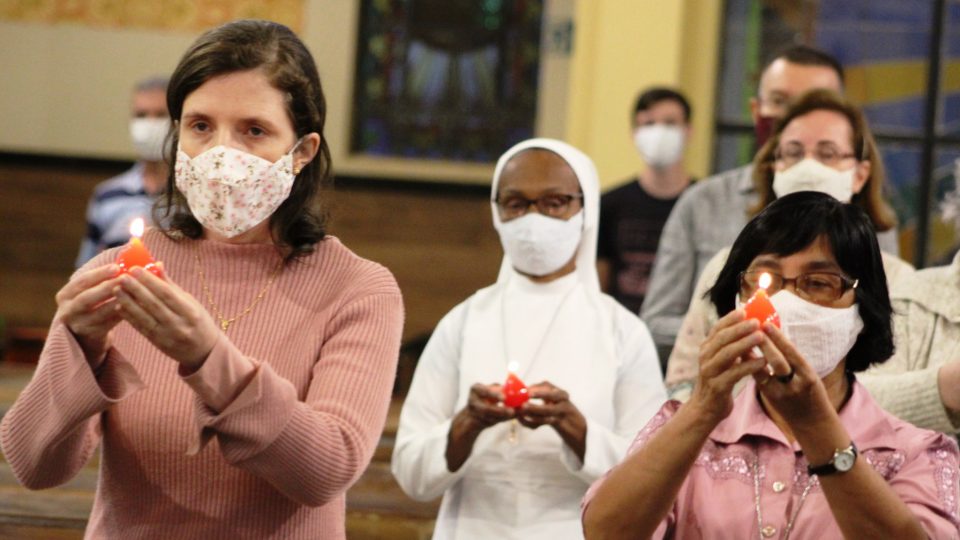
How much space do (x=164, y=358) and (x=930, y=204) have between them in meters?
7.32

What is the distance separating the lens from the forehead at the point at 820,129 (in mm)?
4340

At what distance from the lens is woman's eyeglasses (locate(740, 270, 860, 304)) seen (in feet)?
9.17

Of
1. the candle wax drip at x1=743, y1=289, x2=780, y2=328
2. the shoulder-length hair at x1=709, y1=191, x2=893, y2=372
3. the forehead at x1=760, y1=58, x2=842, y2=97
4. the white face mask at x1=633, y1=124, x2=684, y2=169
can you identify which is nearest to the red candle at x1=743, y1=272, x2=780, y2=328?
the candle wax drip at x1=743, y1=289, x2=780, y2=328

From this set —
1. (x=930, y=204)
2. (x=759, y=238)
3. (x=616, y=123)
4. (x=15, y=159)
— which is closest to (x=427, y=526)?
(x=759, y=238)

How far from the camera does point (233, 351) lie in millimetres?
2262

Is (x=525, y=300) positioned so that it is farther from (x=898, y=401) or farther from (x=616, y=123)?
(x=616, y=123)

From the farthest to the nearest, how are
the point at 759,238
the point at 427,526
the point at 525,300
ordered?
the point at 427,526 < the point at 525,300 < the point at 759,238

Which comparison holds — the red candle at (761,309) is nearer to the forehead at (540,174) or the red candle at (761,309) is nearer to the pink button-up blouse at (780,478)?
the pink button-up blouse at (780,478)

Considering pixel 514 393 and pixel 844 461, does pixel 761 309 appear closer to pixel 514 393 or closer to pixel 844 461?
pixel 844 461

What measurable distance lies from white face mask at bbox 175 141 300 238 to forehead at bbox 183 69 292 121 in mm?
64

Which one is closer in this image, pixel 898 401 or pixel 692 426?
pixel 692 426

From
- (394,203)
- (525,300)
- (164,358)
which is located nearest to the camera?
(164,358)

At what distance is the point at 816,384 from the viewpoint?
2471 mm

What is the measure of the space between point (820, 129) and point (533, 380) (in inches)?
41.6
